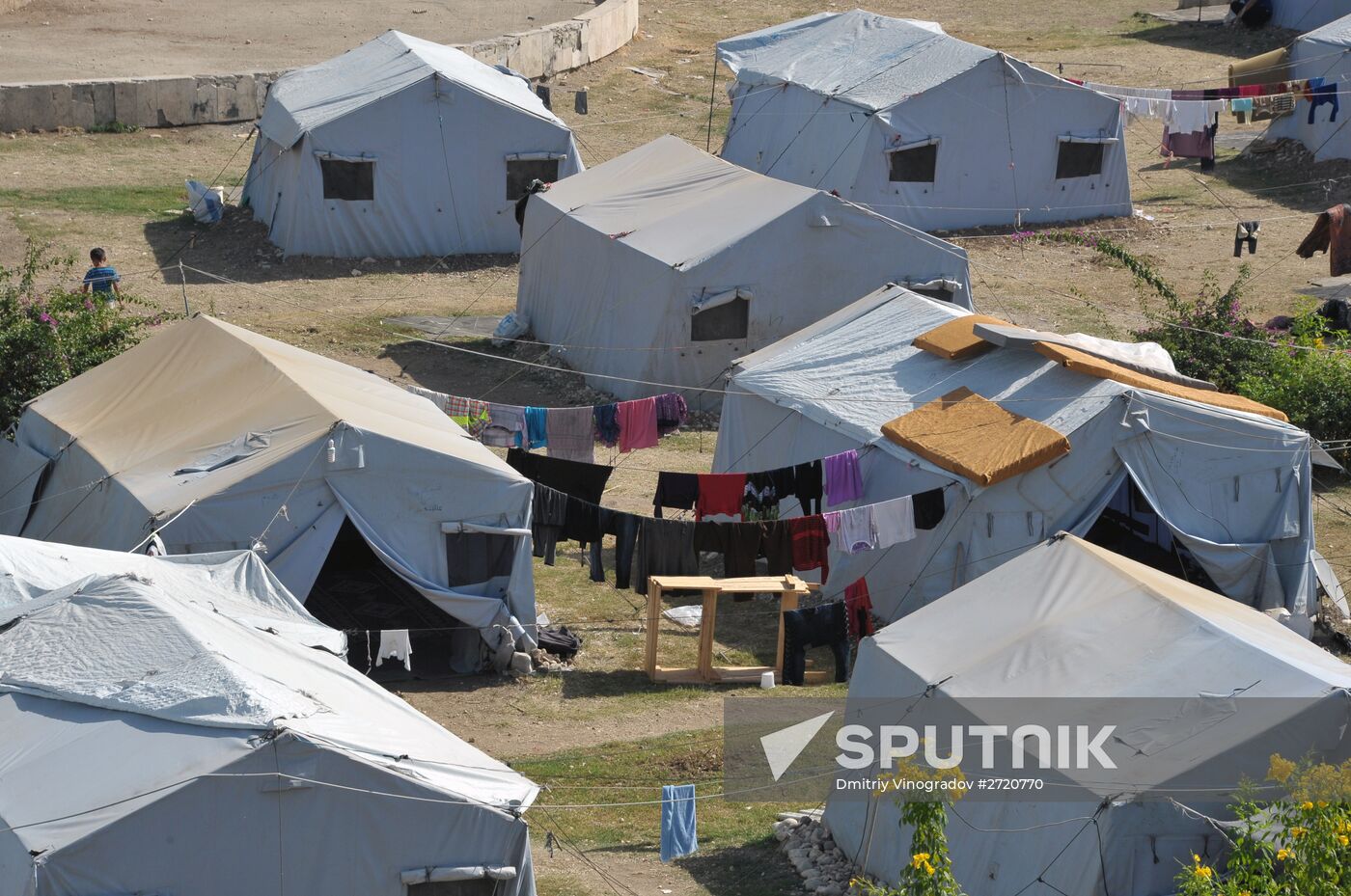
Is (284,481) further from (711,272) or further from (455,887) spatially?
(711,272)

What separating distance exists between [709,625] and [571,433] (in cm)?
373

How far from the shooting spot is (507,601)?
1415 cm

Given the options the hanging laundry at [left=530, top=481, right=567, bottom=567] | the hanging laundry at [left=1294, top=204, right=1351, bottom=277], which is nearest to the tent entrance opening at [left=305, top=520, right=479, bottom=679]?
the hanging laundry at [left=530, top=481, right=567, bottom=567]

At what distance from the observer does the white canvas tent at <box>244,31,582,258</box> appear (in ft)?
82.2

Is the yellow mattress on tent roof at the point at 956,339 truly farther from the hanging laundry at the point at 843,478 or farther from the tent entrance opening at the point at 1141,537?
the tent entrance opening at the point at 1141,537

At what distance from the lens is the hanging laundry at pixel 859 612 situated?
573 inches

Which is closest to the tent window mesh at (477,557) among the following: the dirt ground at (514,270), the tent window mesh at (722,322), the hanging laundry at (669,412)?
the dirt ground at (514,270)

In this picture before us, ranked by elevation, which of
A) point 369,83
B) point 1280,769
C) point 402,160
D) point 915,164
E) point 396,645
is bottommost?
point 396,645

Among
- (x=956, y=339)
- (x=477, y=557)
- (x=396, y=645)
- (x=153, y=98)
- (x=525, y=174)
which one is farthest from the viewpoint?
(x=153, y=98)

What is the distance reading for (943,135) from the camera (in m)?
26.5

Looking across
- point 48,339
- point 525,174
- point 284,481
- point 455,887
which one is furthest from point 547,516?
point 525,174

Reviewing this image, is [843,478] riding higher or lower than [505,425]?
higher

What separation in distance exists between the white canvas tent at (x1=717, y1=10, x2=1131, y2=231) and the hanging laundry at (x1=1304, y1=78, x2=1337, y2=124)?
401 cm
